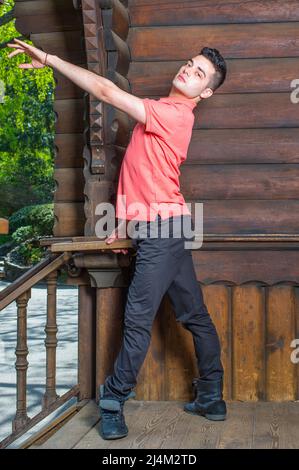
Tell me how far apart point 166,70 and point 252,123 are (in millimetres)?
563

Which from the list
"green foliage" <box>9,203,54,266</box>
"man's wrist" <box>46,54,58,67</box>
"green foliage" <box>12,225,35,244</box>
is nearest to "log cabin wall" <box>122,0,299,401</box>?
"man's wrist" <box>46,54,58,67</box>

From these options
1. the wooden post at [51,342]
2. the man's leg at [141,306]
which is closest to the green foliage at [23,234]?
the wooden post at [51,342]

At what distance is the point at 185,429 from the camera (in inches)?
137

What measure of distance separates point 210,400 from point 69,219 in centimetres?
132

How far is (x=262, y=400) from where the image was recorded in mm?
4027

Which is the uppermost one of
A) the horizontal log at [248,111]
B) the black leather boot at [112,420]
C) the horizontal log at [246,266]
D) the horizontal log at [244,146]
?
the horizontal log at [248,111]

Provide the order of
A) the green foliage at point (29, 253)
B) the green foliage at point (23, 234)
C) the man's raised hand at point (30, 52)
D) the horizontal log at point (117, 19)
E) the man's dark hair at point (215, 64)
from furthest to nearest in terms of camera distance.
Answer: the green foliage at point (23, 234) → the green foliage at point (29, 253) → the horizontal log at point (117, 19) → the man's dark hair at point (215, 64) → the man's raised hand at point (30, 52)

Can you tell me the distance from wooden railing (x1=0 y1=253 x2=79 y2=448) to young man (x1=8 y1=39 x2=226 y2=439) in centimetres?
44

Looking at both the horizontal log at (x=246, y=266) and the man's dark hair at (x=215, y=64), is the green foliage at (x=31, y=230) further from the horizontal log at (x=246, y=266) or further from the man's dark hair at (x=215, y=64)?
the man's dark hair at (x=215, y=64)

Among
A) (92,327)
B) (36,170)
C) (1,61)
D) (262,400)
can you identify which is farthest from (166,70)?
(36,170)

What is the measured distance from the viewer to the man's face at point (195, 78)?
11.5ft

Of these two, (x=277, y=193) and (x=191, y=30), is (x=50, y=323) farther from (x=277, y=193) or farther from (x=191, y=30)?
(x=191, y=30)

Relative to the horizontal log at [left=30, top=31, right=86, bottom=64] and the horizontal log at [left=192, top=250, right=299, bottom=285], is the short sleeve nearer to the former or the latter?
the horizontal log at [left=192, top=250, right=299, bottom=285]

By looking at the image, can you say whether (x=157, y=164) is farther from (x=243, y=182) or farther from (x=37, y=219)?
(x=37, y=219)
